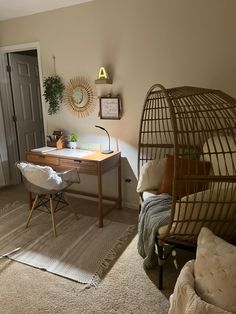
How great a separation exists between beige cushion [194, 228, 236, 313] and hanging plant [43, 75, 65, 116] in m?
2.65

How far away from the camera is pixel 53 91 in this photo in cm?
326

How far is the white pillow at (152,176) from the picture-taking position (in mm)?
2418

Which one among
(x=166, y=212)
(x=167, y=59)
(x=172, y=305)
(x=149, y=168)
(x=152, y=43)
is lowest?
(x=172, y=305)

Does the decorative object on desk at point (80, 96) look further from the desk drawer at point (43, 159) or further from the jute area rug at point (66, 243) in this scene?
the jute area rug at point (66, 243)

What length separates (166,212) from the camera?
1917 mm

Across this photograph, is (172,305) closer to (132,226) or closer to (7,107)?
(132,226)

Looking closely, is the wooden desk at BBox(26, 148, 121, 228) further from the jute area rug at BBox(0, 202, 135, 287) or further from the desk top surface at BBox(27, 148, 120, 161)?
the jute area rug at BBox(0, 202, 135, 287)

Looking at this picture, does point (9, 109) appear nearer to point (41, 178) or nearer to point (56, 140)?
point (56, 140)

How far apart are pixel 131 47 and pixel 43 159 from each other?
1653 millimetres

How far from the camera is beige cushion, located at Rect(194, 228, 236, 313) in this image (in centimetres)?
114

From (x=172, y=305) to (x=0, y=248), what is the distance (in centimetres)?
179

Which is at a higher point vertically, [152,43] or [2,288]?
[152,43]

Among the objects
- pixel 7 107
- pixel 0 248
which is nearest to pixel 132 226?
pixel 0 248

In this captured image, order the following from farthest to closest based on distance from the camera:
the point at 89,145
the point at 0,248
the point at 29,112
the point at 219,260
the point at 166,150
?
1. the point at 29,112
2. the point at 89,145
3. the point at 166,150
4. the point at 0,248
5. the point at 219,260
